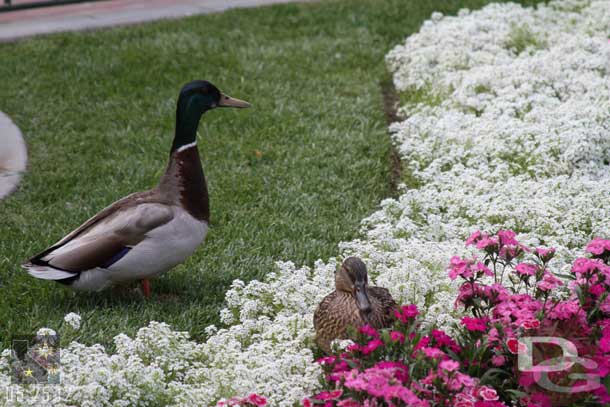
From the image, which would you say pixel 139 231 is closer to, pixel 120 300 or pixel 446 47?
pixel 120 300

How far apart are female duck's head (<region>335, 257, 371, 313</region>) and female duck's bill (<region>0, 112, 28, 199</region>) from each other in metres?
2.83

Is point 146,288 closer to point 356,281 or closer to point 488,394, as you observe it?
point 356,281

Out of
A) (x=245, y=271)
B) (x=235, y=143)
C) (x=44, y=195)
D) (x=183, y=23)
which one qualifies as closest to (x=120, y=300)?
(x=245, y=271)

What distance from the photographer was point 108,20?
933 cm

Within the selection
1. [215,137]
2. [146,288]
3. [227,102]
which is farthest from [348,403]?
[215,137]

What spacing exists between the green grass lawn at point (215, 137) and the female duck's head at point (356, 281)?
89 cm

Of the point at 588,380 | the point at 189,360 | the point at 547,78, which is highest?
the point at 547,78

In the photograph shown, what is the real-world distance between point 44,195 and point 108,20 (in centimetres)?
396

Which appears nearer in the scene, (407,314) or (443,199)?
(407,314)

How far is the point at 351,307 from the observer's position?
3.83m

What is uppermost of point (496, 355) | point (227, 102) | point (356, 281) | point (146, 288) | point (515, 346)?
point (227, 102)

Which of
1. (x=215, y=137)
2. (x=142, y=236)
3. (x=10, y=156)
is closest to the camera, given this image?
(x=142, y=236)

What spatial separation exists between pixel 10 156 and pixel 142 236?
248 cm

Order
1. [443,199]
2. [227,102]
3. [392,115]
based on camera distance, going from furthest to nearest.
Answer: [392,115], [443,199], [227,102]
